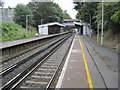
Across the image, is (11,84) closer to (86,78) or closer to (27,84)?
(27,84)

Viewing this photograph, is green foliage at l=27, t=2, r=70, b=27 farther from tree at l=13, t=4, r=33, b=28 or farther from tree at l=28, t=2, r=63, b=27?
tree at l=13, t=4, r=33, b=28

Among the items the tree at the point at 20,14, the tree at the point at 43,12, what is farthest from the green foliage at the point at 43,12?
the tree at the point at 20,14

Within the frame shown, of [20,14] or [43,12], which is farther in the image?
[43,12]

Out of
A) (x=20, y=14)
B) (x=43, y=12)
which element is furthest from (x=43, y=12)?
(x=20, y=14)

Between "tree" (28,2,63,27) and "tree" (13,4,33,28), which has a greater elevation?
"tree" (28,2,63,27)

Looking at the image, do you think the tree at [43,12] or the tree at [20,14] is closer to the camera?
the tree at [20,14]

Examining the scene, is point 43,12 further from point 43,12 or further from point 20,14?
point 20,14

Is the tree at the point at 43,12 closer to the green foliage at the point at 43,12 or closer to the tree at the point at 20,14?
the green foliage at the point at 43,12

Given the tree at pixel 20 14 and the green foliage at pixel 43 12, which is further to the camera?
the green foliage at pixel 43 12

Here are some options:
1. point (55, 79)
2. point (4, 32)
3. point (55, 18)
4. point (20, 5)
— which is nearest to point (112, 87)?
point (55, 79)

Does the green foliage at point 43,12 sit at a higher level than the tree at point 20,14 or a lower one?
higher

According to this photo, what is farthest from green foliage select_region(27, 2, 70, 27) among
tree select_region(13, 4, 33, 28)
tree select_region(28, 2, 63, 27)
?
tree select_region(13, 4, 33, 28)

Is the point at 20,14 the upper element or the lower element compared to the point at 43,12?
lower

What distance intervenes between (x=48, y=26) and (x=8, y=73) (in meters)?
57.0
